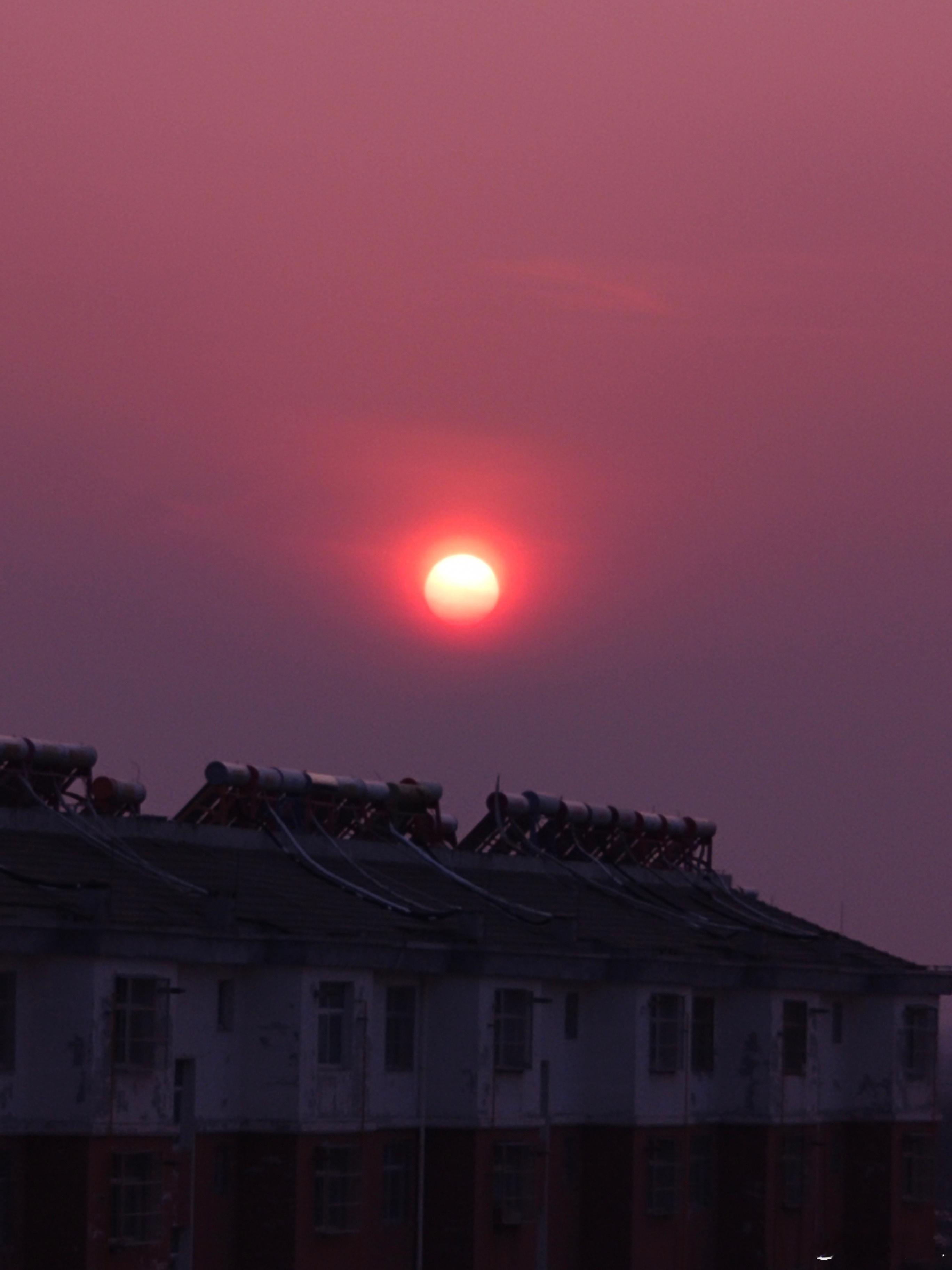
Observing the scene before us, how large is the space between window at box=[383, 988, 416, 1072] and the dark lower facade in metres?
1.60

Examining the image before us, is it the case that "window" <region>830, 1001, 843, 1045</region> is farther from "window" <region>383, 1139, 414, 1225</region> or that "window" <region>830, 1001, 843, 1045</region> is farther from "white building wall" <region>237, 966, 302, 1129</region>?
"white building wall" <region>237, 966, 302, 1129</region>

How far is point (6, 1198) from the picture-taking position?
50.9 m

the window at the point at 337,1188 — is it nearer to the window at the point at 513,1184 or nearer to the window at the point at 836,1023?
the window at the point at 513,1184

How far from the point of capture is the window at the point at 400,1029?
61375 millimetres

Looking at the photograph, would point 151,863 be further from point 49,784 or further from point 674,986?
point 674,986

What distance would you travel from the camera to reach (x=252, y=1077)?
5759 cm

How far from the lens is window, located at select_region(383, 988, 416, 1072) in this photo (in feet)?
201

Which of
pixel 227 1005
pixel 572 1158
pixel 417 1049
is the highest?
pixel 227 1005

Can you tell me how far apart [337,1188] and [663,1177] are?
13.0 metres

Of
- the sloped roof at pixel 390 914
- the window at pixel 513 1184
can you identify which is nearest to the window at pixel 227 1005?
the sloped roof at pixel 390 914

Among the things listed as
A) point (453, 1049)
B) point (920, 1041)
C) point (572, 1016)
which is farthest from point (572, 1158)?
point (920, 1041)

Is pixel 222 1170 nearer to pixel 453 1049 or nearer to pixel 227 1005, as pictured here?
pixel 227 1005

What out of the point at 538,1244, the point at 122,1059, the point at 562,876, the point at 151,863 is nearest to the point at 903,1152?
the point at 562,876

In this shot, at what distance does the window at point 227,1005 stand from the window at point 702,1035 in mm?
17599
